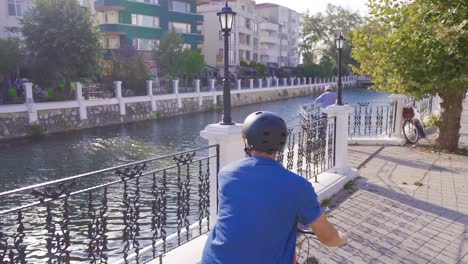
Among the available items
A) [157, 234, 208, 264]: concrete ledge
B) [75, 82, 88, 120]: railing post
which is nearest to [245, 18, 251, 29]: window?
[75, 82, 88, 120]: railing post

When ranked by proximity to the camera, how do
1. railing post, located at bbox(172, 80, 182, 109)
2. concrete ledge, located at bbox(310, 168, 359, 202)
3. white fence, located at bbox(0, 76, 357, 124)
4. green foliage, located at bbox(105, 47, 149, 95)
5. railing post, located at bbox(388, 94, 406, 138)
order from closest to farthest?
concrete ledge, located at bbox(310, 168, 359, 202) → railing post, located at bbox(388, 94, 406, 138) → white fence, located at bbox(0, 76, 357, 124) → green foliage, located at bbox(105, 47, 149, 95) → railing post, located at bbox(172, 80, 182, 109)

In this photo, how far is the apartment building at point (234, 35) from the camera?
161 ft

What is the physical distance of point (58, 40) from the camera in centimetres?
2123

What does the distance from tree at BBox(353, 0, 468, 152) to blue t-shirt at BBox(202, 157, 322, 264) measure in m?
6.93

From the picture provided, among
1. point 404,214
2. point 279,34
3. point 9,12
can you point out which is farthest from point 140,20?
point 279,34

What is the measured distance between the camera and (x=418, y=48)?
323 inches

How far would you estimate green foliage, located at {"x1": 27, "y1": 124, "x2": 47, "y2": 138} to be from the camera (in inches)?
762

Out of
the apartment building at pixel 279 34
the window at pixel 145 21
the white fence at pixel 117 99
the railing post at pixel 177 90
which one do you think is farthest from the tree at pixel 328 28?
the railing post at pixel 177 90

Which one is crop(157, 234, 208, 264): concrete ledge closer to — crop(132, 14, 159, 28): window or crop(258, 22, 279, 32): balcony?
crop(132, 14, 159, 28): window

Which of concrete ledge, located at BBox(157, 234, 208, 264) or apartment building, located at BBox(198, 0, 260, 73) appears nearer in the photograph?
concrete ledge, located at BBox(157, 234, 208, 264)

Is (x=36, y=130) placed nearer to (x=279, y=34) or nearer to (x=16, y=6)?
(x=16, y=6)

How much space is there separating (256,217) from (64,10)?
22368 mm

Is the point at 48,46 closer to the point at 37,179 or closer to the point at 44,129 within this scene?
the point at 44,129

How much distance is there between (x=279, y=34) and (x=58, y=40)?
51.7 meters
